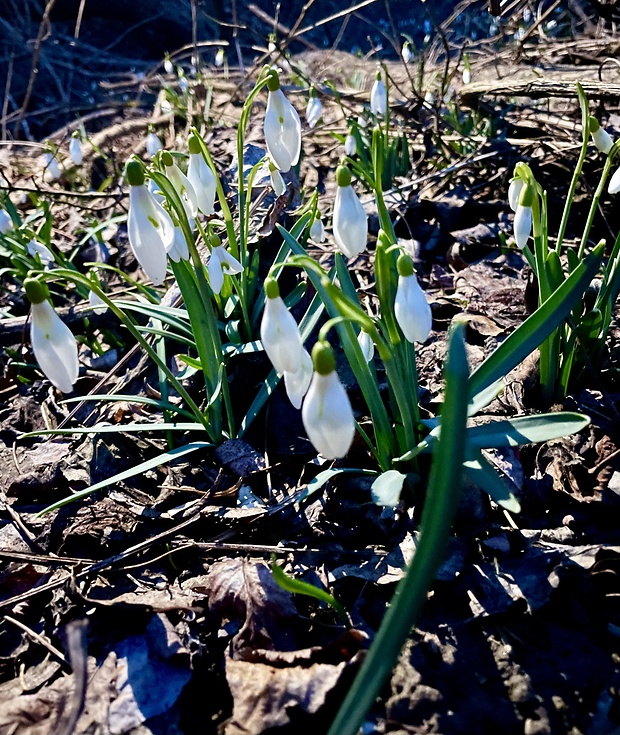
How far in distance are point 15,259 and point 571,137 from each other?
9.41 feet

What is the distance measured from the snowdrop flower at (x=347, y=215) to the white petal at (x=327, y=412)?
0.51 meters

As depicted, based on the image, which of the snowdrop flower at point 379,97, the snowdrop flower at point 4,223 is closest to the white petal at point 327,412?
the snowdrop flower at point 4,223

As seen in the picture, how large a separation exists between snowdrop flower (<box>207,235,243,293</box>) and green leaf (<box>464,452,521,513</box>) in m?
0.94

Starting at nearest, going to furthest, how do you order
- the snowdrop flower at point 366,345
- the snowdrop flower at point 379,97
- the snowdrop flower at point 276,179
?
the snowdrop flower at point 366,345
the snowdrop flower at point 276,179
the snowdrop flower at point 379,97

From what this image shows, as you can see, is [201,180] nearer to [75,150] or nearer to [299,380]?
[299,380]

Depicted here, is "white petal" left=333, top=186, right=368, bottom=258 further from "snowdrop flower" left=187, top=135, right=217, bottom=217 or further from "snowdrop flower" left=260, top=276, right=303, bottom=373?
"snowdrop flower" left=187, top=135, right=217, bottom=217

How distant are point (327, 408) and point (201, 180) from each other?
0.97m

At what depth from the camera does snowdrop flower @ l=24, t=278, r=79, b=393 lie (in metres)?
1.19

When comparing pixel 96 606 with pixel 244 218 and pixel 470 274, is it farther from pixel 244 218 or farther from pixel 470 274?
pixel 470 274

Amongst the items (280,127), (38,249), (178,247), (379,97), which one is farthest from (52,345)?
(379,97)

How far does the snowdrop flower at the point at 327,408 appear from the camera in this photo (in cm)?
98

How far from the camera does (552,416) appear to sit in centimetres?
116

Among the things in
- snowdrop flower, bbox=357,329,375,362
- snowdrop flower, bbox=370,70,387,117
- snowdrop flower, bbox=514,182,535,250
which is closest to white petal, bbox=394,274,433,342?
snowdrop flower, bbox=357,329,375,362

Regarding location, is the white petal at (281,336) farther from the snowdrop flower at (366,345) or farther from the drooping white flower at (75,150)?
the drooping white flower at (75,150)
